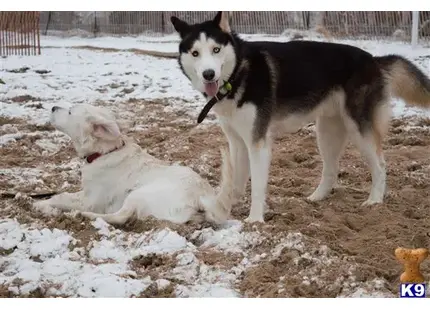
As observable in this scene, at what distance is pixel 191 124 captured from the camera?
25.3 feet

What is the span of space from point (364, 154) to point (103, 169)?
2153 mm

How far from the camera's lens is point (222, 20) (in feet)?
14.6

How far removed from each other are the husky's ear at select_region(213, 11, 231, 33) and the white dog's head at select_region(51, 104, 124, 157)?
106cm

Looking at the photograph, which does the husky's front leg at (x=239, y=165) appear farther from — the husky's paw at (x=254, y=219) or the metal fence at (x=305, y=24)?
the metal fence at (x=305, y=24)

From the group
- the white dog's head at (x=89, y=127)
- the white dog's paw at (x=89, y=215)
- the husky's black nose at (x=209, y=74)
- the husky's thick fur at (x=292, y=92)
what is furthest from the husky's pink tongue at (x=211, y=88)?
the white dog's paw at (x=89, y=215)

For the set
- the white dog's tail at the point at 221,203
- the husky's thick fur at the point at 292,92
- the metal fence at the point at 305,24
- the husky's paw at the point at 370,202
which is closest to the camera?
the white dog's tail at the point at 221,203

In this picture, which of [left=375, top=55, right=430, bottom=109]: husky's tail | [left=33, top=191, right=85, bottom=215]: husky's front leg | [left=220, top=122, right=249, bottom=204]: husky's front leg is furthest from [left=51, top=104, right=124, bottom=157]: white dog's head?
[left=375, top=55, right=430, bottom=109]: husky's tail

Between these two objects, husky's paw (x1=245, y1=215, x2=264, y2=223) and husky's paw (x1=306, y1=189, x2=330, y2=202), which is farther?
husky's paw (x1=306, y1=189, x2=330, y2=202)

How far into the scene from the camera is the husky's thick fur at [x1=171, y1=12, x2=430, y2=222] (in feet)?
14.8

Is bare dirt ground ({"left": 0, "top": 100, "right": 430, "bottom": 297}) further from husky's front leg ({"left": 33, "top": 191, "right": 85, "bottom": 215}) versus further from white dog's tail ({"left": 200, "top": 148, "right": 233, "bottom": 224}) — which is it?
white dog's tail ({"left": 200, "top": 148, "right": 233, "bottom": 224})

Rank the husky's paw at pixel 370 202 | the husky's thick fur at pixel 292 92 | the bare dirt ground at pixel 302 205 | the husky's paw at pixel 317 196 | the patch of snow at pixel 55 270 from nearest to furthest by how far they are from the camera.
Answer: the patch of snow at pixel 55 270, the bare dirt ground at pixel 302 205, the husky's thick fur at pixel 292 92, the husky's paw at pixel 370 202, the husky's paw at pixel 317 196

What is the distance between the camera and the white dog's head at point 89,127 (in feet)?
15.1

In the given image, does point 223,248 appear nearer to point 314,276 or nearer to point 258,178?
point 314,276

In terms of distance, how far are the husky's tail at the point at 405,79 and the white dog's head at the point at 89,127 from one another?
231 centimetres
